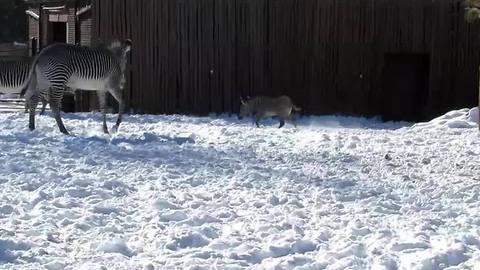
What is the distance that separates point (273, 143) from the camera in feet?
42.9

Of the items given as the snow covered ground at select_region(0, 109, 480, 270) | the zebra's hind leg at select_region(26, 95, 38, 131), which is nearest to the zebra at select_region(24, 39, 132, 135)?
the zebra's hind leg at select_region(26, 95, 38, 131)

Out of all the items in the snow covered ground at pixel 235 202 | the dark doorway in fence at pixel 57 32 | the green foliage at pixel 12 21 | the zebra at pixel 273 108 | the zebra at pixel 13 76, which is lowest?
the snow covered ground at pixel 235 202

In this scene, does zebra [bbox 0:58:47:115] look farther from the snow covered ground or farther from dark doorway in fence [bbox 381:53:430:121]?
dark doorway in fence [bbox 381:53:430:121]

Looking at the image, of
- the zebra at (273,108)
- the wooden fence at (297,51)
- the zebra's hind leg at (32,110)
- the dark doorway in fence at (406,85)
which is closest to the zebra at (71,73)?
the zebra's hind leg at (32,110)

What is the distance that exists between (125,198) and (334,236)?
2367mm

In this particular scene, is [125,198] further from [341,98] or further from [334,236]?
[341,98]

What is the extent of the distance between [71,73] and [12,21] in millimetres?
32310

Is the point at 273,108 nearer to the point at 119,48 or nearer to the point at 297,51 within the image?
the point at 297,51

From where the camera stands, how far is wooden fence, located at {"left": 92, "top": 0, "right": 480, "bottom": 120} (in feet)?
72.0

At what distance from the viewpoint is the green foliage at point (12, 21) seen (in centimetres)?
4388

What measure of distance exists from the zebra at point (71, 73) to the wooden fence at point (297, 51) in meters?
7.83

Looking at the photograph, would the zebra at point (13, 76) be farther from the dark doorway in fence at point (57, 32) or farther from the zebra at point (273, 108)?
the dark doorway in fence at point (57, 32)

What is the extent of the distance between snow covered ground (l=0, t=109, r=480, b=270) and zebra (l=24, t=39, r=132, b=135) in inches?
34.2

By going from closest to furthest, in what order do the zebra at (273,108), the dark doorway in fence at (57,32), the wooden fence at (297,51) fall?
the zebra at (273,108) < the wooden fence at (297,51) < the dark doorway in fence at (57,32)
